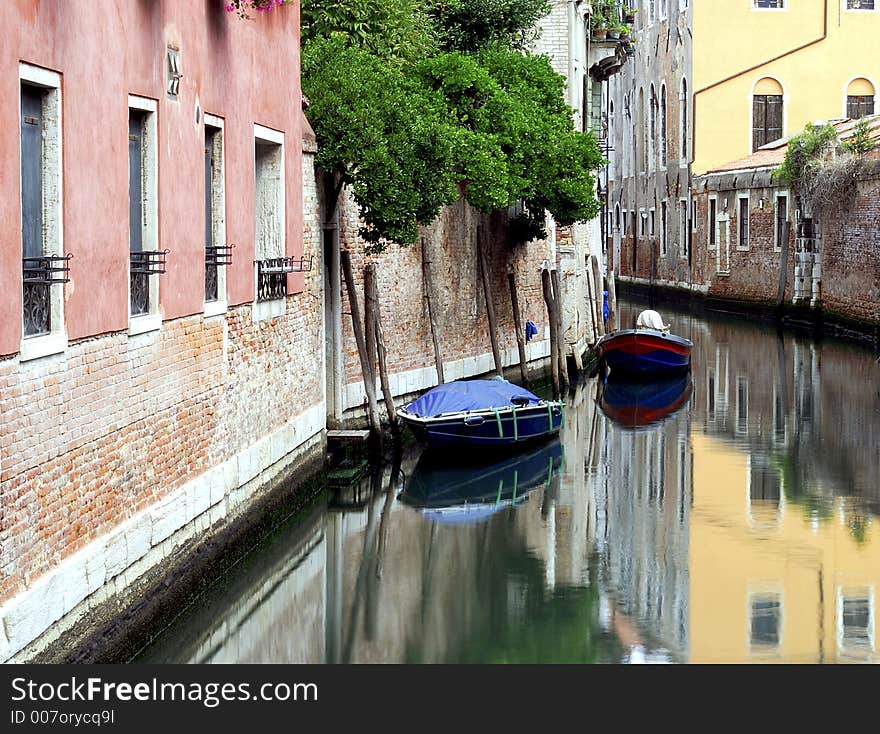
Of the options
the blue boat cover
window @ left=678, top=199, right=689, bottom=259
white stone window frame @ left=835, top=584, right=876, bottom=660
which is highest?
window @ left=678, top=199, right=689, bottom=259

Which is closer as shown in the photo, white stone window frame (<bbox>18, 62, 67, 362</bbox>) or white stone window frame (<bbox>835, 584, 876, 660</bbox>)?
white stone window frame (<bbox>18, 62, 67, 362</bbox>)

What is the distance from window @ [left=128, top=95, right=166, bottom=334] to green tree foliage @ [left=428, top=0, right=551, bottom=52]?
11.8 meters

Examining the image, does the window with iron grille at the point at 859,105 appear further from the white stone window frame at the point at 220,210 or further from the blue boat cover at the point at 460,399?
the white stone window frame at the point at 220,210

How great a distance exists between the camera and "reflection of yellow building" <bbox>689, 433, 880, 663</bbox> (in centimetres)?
852

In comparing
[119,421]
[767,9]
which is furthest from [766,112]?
[119,421]

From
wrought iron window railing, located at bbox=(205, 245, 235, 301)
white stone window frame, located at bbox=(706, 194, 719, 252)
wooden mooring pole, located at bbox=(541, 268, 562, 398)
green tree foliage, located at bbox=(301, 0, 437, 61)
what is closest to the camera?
wrought iron window railing, located at bbox=(205, 245, 235, 301)

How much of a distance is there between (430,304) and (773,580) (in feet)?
23.4

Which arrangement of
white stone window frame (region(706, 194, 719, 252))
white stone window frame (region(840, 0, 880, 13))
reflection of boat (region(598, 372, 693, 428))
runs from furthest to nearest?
white stone window frame (region(706, 194, 719, 252)) → white stone window frame (region(840, 0, 880, 13)) → reflection of boat (region(598, 372, 693, 428))

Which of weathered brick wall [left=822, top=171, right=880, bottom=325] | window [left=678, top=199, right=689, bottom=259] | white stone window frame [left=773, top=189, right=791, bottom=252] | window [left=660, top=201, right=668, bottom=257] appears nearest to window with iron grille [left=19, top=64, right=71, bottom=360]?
weathered brick wall [left=822, top=171, right=880, bottom=325]

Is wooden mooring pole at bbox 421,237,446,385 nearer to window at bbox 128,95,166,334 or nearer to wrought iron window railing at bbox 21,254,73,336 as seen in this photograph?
window at bbox 128,95,166,334

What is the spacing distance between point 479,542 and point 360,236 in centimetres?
396

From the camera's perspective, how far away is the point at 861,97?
36.9 meters

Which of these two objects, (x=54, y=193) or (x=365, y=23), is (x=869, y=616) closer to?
(x=54, y=193)
